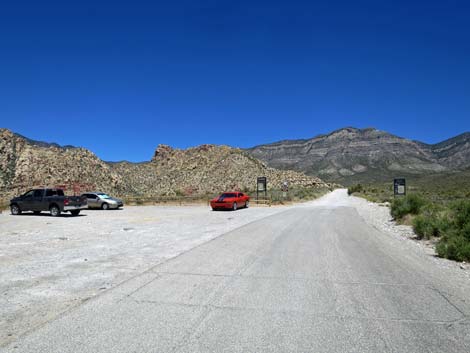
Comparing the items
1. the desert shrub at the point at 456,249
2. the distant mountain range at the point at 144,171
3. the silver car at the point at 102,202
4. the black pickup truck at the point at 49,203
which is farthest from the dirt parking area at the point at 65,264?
the distant mountain range at the point at 144,171

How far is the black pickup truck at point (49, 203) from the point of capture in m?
25.0

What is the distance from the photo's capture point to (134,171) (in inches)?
3730

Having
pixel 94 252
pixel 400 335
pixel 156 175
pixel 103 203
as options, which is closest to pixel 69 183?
pixel 103 203

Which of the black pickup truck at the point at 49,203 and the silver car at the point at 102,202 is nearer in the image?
the black pickup truck at the point at 49,203

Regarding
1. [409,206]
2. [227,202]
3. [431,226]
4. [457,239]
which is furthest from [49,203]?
[457,239]

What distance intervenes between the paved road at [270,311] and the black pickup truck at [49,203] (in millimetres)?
18333

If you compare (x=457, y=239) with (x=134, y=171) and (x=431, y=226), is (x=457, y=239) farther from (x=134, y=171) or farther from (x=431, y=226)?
(x=134, y=171)

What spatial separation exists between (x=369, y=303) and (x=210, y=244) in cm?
676

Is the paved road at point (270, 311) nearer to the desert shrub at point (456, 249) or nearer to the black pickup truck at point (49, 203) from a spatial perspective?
the desert shrub at point (456, 249)

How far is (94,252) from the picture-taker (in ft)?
34.8

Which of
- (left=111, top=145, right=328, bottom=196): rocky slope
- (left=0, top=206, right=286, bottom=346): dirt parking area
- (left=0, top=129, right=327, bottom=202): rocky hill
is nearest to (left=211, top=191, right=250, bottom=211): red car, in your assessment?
(left=0, top=206, right=286, bottom=346): dirt parking area

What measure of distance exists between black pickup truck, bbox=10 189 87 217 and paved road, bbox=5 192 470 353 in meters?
18.3

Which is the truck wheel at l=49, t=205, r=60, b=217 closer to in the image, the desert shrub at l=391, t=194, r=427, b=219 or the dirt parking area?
the dirt parking area

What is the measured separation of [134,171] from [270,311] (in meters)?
92.7
